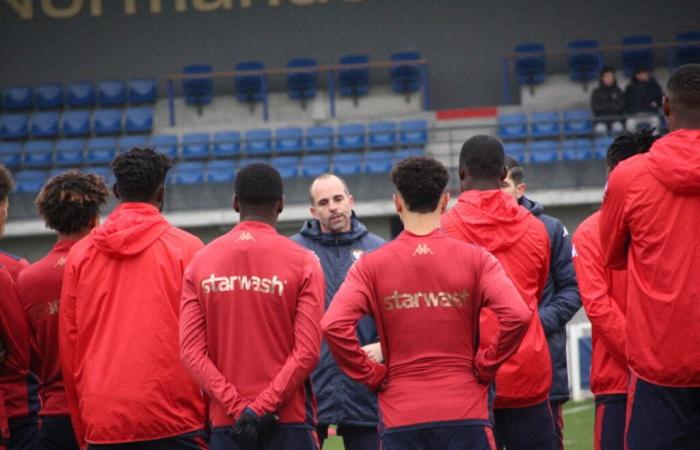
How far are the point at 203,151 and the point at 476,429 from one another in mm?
18488

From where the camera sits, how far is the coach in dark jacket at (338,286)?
5734 mm

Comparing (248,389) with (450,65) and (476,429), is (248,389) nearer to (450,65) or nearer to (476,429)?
(476,429)

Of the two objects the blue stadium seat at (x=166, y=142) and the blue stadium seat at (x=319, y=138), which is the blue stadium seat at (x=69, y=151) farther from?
the blue stadium seat at (x=319, y=138)

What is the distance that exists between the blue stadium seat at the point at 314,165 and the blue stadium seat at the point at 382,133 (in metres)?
1.01

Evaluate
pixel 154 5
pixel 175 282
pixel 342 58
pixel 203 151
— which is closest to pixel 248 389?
pixel 175 282

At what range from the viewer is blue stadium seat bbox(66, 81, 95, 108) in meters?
25.2

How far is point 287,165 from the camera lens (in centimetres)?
2111

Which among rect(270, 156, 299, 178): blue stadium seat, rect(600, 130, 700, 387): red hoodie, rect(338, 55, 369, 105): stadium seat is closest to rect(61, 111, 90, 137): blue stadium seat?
rect(270, 156, 299, 178): blue stadium seat

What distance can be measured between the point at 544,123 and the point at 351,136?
3678 millimetres

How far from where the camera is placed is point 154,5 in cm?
2662

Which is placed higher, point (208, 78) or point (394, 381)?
point (208, 78)

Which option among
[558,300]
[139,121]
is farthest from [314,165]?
[558,300]

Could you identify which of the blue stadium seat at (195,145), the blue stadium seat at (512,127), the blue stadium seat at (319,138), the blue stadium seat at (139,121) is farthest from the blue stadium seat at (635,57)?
the blue stadium seat at (139,121)

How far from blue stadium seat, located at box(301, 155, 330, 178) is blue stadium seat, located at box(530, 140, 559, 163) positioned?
3676 mm
